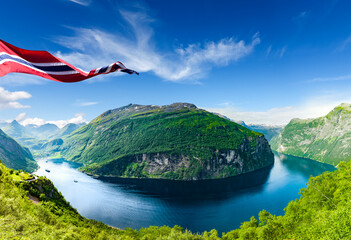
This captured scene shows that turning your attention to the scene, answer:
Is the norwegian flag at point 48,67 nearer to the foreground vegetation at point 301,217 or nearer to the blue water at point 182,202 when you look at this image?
the foreground vegetation at point 301,217

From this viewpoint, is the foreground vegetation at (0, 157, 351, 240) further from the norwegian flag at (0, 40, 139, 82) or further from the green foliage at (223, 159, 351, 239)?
the norwegian flag at (0, 40, 139, 82)

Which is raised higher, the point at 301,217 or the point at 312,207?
the point at 312,207

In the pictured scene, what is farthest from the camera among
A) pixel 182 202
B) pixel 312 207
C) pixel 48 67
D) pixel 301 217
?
pixel 182 202

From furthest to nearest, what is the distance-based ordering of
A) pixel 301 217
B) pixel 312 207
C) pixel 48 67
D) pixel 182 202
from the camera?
1. pixel 182 202
2. pixel 312 207
3. pixel 301 217
4. pixel 48 67

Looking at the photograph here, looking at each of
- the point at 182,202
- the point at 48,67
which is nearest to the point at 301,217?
the point at 48,67

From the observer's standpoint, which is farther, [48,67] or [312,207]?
[312,207]

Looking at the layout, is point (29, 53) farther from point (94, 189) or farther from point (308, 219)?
point (94, 189)

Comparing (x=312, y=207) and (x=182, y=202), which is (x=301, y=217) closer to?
(x=312, y=207)
